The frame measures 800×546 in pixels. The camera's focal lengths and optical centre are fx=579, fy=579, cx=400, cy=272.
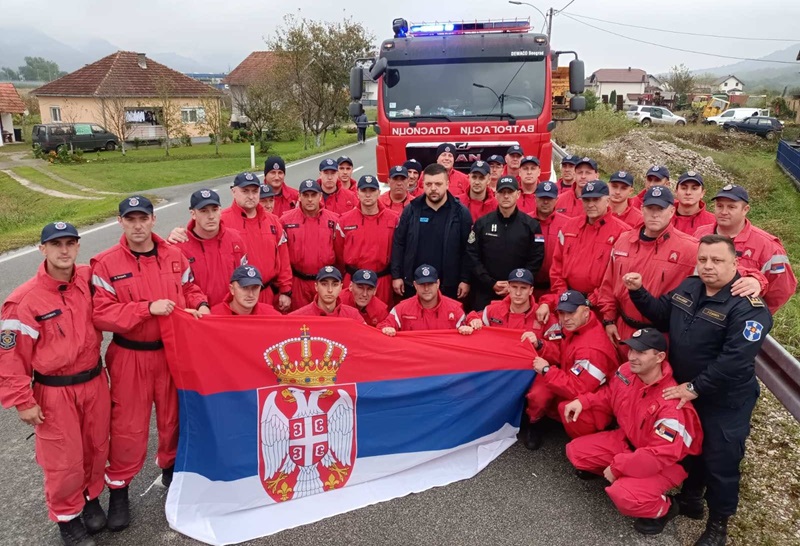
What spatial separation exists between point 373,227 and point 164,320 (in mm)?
2699

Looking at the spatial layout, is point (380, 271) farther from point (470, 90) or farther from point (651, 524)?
point (470, 90)

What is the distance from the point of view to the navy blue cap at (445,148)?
8083mm

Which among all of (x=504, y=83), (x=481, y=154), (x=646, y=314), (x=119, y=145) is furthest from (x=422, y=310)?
(x=119, y=145)

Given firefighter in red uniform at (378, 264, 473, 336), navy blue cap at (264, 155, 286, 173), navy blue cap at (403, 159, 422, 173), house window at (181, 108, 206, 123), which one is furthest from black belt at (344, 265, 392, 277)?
house window at (181, 108, 206, 123)

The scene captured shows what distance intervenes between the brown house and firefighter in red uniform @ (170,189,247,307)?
34.1m

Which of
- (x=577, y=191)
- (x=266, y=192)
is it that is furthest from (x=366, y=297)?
(x=577, y=191)

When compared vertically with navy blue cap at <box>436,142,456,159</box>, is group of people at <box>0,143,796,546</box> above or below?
below

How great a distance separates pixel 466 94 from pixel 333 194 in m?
2.69

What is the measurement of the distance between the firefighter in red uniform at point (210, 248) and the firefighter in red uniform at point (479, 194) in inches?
119

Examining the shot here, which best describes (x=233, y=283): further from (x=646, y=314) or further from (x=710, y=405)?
(x=710, y=405)

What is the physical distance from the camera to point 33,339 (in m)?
3.56

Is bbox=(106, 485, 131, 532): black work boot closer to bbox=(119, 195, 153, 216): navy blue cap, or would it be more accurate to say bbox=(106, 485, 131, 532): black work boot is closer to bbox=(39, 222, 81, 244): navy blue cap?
bbox=(39, 222, 81, 244): navy blue cap

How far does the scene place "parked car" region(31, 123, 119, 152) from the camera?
3188 cm

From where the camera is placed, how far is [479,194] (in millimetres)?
6969
